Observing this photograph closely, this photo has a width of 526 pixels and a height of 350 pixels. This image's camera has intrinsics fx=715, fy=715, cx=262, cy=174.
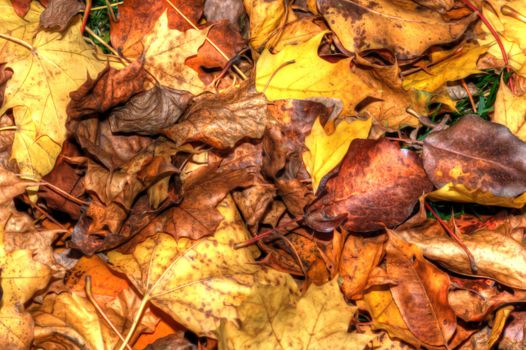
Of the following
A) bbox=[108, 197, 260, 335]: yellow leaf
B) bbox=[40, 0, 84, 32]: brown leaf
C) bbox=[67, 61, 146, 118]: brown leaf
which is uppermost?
bbox=[40, 0, 84, 32]: brown leaf

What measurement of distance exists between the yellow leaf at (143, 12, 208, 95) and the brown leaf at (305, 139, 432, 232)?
521 mm

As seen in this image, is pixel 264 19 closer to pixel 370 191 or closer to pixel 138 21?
pixel 138 21

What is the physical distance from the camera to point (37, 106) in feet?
6.63

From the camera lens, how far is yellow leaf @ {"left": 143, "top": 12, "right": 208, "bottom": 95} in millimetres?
2152

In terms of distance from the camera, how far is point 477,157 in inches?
78.1

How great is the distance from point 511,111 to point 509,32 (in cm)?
30

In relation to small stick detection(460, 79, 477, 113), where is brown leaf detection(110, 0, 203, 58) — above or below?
above

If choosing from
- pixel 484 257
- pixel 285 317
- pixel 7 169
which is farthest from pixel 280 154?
pixel 7 169

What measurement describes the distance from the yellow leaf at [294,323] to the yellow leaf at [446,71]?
738 millimetres

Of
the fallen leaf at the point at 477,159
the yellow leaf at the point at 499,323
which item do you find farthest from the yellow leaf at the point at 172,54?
the yellow leaf at the point at 499,323

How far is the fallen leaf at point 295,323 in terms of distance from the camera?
68.8 inches

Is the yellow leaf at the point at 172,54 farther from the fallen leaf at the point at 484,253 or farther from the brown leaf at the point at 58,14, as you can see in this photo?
the fallen leaf at the point at 484,253

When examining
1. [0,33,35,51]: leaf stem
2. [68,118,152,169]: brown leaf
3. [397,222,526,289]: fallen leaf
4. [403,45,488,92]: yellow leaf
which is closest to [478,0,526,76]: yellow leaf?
[403,45,488,92]: yellow leaf

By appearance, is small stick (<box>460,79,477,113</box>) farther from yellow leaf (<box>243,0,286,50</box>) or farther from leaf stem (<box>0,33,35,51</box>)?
leaf stem (<box>0,33,35,51</box>)
